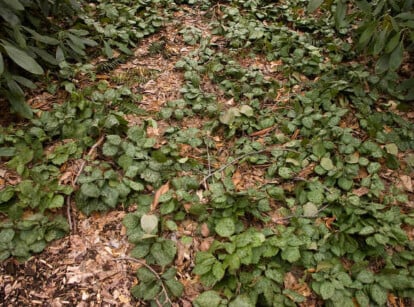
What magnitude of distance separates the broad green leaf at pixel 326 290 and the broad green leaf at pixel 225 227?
21.9 inches

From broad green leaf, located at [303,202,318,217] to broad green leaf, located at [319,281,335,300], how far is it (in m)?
0.43

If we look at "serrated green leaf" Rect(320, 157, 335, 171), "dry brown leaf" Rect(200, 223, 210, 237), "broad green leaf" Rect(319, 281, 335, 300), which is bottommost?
"broad green leaf" Rect(319, 281, 335, 300)

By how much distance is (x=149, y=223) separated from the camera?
6.48 feet

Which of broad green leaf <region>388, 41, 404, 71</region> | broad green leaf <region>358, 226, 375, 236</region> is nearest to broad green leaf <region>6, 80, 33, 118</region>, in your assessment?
broad green leaf <region>358, 226, 375, 236</region>

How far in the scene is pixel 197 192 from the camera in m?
2.23

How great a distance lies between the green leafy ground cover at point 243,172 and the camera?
1863 mm

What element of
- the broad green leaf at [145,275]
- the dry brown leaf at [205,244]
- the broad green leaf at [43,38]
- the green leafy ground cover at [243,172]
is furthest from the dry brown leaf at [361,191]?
the broad green leaf at [43,38]

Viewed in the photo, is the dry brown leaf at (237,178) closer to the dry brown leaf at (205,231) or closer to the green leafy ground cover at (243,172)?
the green leafy ground cover at (243,172)

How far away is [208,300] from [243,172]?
95 centimetres

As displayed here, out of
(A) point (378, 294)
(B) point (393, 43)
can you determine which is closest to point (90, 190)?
(A) point (378, 294)

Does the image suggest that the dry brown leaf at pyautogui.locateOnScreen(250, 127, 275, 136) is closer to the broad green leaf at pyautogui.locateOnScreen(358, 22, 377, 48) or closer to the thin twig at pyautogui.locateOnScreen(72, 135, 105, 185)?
the broad green leaf at pyautogui.locateOnScreen(358, 22, 377, 48)

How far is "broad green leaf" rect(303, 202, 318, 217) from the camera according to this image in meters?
2.12

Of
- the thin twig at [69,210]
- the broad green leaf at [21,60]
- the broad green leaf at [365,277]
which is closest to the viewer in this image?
the broad green leaf at [365,277]

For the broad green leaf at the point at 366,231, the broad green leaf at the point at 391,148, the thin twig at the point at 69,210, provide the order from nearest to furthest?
the broad green leaf at the point at 366,231, the thin twig at the point at 69,210, the broad green leaf at the point at 391,148
